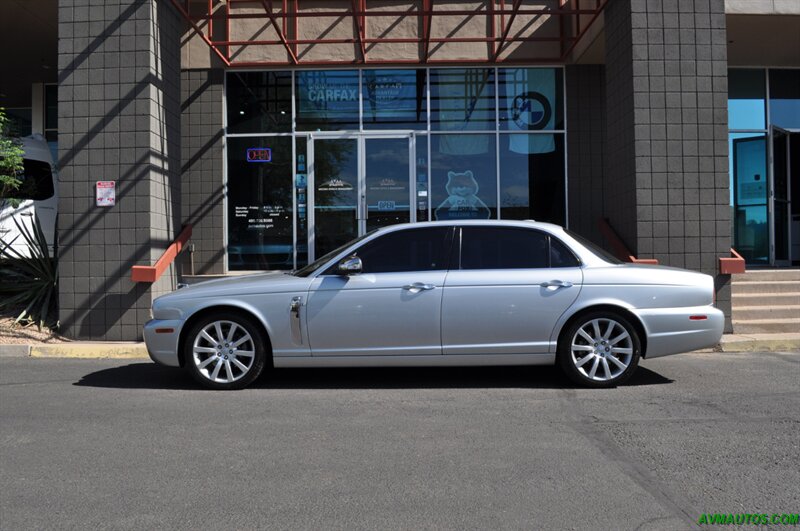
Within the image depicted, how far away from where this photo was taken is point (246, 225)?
12133 millimetres

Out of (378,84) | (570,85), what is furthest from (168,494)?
(570,85)

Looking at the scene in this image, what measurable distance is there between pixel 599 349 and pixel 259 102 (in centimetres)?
863

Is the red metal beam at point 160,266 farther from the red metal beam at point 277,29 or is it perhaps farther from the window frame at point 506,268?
the window frame at point 506,268

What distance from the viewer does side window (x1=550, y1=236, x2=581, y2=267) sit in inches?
246

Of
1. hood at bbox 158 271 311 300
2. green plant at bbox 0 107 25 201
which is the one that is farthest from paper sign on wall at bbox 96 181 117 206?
hood at bbox 158 271 311 300

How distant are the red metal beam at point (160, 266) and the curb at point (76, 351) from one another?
992 mm

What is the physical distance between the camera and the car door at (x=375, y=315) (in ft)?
19.8

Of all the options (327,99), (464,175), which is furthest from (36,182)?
(464,175)

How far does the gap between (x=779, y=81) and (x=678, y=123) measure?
18.9ft

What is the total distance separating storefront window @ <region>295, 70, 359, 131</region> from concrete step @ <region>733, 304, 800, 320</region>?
7.38 metres

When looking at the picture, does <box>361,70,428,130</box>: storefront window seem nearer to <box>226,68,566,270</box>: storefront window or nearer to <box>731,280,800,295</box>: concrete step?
<box>226,68,566,270</box>: storefront window

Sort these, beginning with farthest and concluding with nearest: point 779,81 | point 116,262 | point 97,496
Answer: point 779,81, point 116,262, point 97,496

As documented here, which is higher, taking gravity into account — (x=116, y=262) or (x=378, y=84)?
(x=378, y=84)

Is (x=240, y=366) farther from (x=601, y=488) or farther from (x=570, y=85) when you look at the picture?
(x=570, y=85)
